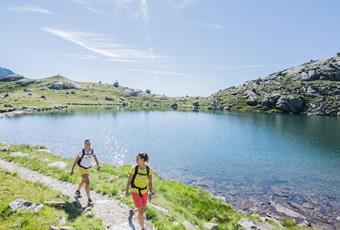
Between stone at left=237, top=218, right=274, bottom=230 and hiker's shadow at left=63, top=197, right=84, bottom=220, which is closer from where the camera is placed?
hiker's shadow at left=63, top=197, right=84, bottom=220

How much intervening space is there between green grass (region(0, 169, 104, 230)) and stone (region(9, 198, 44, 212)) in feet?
0.69

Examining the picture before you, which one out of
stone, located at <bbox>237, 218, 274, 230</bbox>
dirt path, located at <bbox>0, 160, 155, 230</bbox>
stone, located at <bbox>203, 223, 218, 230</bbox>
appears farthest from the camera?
stone, located at <bbox>237, 218, 274, 230</bbox>

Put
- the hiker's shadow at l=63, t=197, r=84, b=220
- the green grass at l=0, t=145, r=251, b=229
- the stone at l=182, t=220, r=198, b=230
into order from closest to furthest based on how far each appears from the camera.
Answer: the hiker's shadow at l=63, t=197, r=84, b=220
the stone at l=182, t=220, r=198, b=230
the green grass at l=0, t=145, r=251, b=229

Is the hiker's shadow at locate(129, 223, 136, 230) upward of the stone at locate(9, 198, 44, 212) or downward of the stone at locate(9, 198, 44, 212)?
downward

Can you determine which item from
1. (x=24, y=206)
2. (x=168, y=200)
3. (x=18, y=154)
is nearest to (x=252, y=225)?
(x=168, y=200)

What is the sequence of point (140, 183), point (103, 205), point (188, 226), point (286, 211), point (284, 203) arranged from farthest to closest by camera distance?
point (284, 203) → point (286, 211) → point (103, 205) → point (188, 226) → point (140, 183)

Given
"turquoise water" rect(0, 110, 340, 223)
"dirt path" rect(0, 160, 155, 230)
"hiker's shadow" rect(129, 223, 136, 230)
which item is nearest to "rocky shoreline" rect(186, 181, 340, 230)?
"turquoise water" rect(0, 110, 340, 223)

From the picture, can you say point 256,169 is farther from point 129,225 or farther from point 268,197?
point 129,225

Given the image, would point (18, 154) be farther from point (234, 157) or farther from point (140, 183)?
point (234, 157)

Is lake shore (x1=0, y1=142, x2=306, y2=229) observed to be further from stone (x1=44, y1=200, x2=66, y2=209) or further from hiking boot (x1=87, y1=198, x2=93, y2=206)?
stone (x1=44, y1=200, x2=66, y2=209)

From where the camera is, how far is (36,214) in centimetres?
1714

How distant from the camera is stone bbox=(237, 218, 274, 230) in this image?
24.9 m

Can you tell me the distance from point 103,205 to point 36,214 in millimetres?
4535

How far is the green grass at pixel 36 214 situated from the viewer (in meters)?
15.9
